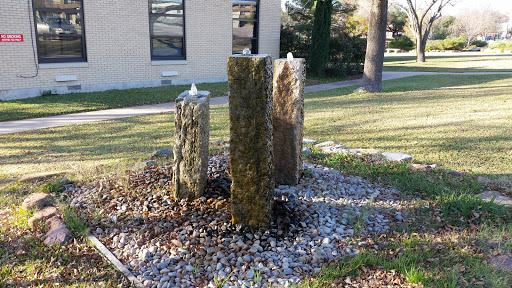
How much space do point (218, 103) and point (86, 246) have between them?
689cm

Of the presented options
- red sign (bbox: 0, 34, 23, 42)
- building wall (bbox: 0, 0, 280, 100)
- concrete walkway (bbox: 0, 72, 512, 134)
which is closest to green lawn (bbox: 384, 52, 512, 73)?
building wall (bbox: 0, 0, 280, 100)

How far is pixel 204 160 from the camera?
3473 millimetres

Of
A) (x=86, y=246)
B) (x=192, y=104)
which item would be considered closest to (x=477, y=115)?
(x=192, y=104)

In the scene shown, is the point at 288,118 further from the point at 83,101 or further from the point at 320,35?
the point at 320,35

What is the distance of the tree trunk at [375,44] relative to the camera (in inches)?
396

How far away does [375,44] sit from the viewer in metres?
10.4

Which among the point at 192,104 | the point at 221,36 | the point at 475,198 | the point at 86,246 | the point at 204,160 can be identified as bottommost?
the point at 86,246

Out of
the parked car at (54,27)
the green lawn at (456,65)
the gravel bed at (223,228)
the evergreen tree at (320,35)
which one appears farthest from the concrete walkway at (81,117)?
the green lawn at (456,65)

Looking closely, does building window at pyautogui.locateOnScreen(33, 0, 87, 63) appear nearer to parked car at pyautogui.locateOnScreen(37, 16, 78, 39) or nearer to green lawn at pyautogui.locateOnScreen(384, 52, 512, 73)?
parked car at pyautogui.locateOnScreen(37, 16, 78, 39)

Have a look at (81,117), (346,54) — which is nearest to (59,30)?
(81,117)

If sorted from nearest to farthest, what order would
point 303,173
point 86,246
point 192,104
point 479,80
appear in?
point 86,246, point 192,104, point 303,173, point 479,80

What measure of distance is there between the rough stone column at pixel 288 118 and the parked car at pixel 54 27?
840 centimetres

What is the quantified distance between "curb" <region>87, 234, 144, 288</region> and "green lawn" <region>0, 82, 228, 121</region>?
589 cm

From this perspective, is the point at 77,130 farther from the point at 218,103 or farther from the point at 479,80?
the point at 479,80
